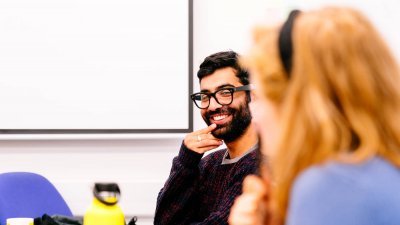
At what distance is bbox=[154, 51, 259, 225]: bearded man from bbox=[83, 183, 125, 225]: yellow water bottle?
0.65 meters

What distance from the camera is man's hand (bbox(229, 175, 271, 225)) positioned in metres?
1.06

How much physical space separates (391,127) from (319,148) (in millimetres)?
127

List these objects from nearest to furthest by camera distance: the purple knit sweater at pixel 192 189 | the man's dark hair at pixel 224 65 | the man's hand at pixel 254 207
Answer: the man's hand at pixel 254 207 < the purple knit sweater at pixel 192 189 < the man's dark hair at pixel 224 65

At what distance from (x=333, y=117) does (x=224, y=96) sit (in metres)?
1.56

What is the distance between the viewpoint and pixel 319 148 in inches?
33.7

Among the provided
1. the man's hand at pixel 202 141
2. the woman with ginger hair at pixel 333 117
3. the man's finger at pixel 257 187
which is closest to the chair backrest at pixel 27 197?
the man's hand at pixel 202 141

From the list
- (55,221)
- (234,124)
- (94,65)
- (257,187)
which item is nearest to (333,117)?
(257,187)

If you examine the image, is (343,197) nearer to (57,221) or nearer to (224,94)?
(57,221)

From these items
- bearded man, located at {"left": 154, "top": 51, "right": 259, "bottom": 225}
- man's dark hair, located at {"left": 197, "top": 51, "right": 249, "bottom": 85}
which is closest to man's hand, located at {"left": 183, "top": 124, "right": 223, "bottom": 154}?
bearded man, located at {"left": 154, "top": 51, "right": 259, "bottom": 225}

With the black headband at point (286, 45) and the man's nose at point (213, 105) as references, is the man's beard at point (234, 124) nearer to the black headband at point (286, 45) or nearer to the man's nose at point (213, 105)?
the man's nose at point (213, 105)

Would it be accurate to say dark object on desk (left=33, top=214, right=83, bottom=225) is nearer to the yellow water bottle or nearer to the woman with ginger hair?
the yellow water bottle

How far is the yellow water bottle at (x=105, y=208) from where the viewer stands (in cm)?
172

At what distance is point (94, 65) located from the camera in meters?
3.15

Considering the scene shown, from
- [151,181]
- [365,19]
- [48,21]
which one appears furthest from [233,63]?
[365,19]
